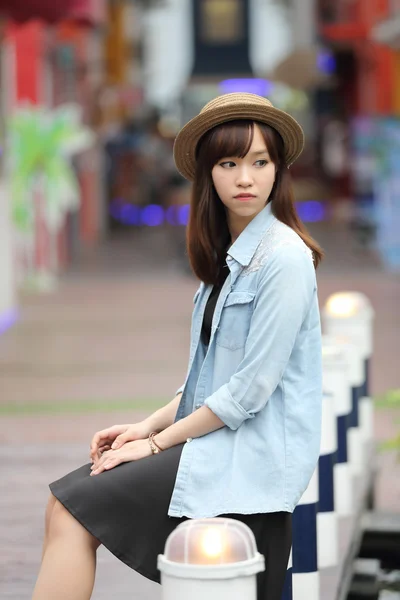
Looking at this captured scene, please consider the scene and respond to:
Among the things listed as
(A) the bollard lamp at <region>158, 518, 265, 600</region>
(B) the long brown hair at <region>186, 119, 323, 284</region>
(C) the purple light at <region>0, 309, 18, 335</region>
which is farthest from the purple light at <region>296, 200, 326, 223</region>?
(A) the bollard lamp at <region>158, 518, 265, 600</region>

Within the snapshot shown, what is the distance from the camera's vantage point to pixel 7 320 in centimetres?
1403

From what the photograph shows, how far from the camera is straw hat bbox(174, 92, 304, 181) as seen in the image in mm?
3381

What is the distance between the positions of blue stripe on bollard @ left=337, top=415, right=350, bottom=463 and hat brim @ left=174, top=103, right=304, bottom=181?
1798 millimetres

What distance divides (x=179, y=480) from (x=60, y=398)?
6.16m

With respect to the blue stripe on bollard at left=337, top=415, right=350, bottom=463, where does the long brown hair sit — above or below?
above

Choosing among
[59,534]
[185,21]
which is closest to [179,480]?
[59,534]

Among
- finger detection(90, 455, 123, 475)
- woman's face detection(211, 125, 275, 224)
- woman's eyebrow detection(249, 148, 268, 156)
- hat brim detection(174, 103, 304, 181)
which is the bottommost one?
finger detection(90, 455, 123, 475)

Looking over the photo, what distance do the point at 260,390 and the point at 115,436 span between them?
0.56m

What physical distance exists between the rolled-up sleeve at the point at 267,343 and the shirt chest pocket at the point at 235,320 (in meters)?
0.07

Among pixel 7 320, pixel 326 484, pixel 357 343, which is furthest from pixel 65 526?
pixel 7 320

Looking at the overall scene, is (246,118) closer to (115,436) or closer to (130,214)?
(115,436)

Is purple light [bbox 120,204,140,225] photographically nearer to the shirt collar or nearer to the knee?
the shirt collar

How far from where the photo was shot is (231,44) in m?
59.3

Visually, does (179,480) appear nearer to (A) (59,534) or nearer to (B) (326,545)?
(A) (59,534)
